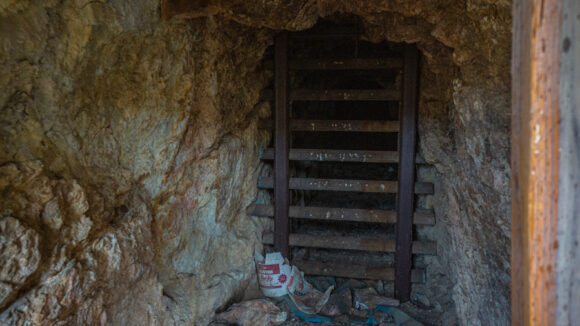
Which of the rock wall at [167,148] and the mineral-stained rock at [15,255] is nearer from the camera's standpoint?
the mineral-stained rock at [15,255]

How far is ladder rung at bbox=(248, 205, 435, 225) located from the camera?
2971 millimetres

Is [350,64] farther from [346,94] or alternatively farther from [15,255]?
[15,255]

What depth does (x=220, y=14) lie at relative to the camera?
7.25 feet

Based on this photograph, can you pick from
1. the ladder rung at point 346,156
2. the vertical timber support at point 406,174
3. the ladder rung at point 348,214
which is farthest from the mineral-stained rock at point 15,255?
the vertical timber support at point 406,174

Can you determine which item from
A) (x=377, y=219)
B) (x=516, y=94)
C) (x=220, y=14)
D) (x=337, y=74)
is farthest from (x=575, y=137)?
(x=337, y=74)

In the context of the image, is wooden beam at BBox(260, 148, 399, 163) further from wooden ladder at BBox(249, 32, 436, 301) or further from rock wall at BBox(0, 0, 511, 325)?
rock wall at BBox(0, 0, 511, 325)

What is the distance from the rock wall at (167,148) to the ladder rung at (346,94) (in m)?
0.21

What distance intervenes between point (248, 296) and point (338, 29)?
7.06ft

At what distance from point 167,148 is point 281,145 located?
3.75 ft

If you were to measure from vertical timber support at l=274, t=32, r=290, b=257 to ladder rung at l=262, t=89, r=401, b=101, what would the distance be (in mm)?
95

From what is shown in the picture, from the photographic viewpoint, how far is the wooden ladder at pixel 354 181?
2896 millimetres

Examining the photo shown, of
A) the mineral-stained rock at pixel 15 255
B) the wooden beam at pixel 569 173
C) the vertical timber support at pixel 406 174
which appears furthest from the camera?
the vertical timber support at pixel 406 174

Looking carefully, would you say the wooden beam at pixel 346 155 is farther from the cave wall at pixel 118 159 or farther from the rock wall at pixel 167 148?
the cave wall at pixel 118 159

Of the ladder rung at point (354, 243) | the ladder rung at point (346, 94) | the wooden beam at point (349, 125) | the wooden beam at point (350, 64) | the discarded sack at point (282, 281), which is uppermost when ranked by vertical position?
the wooden beam at point (350, 64)
